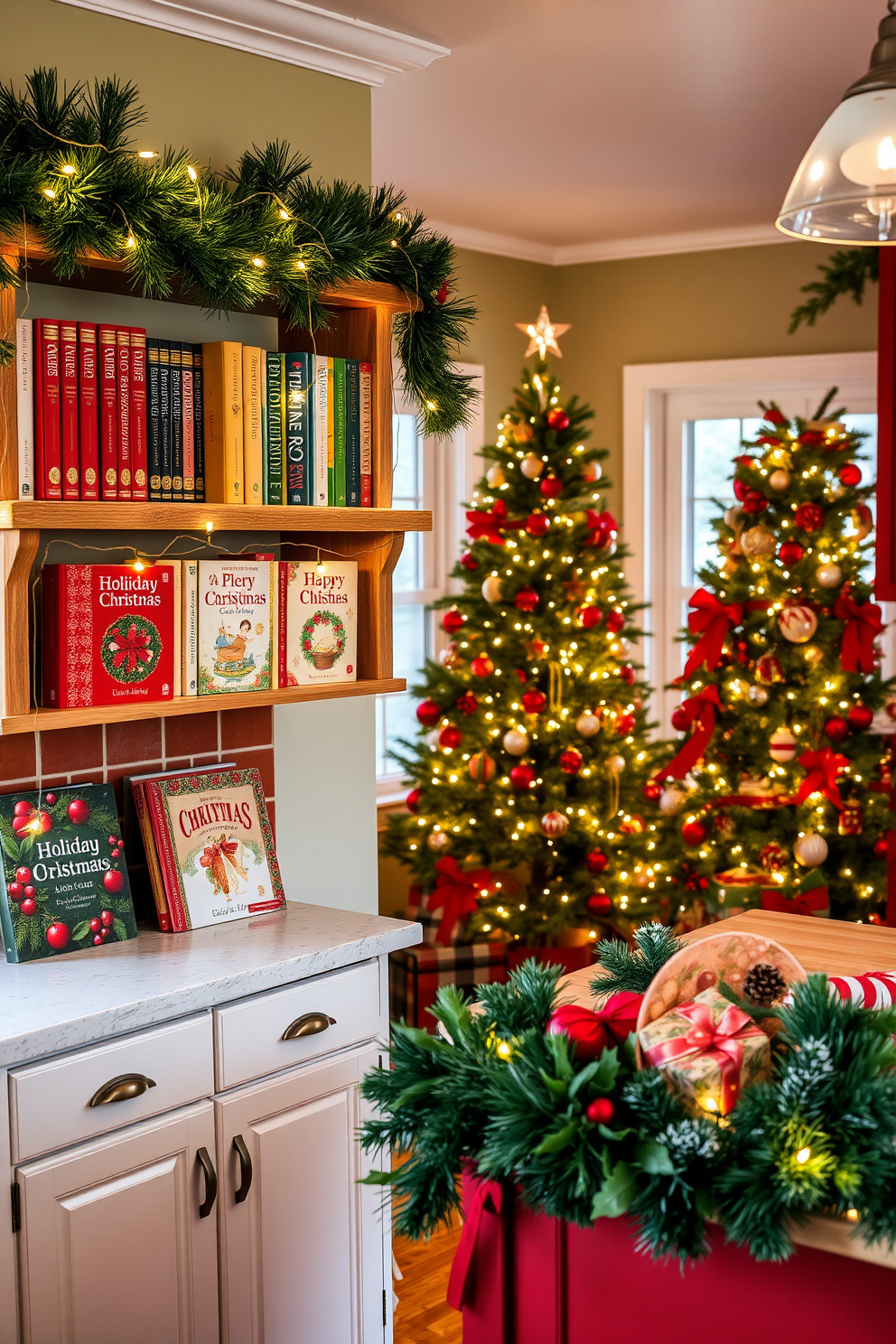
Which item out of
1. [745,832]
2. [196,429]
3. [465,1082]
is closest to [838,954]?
[465,1082]

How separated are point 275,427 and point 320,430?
0.11 m

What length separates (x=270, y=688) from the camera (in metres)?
2.46

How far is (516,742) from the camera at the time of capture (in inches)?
150

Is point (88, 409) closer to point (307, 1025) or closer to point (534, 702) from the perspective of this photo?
point (307, 1025)

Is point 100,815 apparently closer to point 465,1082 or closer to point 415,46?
point 465,1082

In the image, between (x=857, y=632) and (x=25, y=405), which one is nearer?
(x=25, y=405)

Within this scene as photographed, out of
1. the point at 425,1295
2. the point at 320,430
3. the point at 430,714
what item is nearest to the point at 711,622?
the point at 430,714

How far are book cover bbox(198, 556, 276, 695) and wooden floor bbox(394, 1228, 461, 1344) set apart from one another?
1164 millimetres

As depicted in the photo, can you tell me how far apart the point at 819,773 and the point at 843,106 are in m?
2.36

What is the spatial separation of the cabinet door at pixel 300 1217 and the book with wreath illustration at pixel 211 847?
0.36m

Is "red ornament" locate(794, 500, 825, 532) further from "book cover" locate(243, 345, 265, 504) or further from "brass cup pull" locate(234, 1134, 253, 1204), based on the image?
"brass cup pull" locate(234, 1134, 253, 1204)

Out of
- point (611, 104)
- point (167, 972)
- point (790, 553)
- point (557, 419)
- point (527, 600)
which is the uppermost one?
point (611, 104)

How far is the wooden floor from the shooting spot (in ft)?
8.75

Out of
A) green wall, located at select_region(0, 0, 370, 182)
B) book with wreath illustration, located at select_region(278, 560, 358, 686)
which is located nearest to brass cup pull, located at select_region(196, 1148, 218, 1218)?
book with wreath illustration, located at select_region(278, 560, 358, 686)
